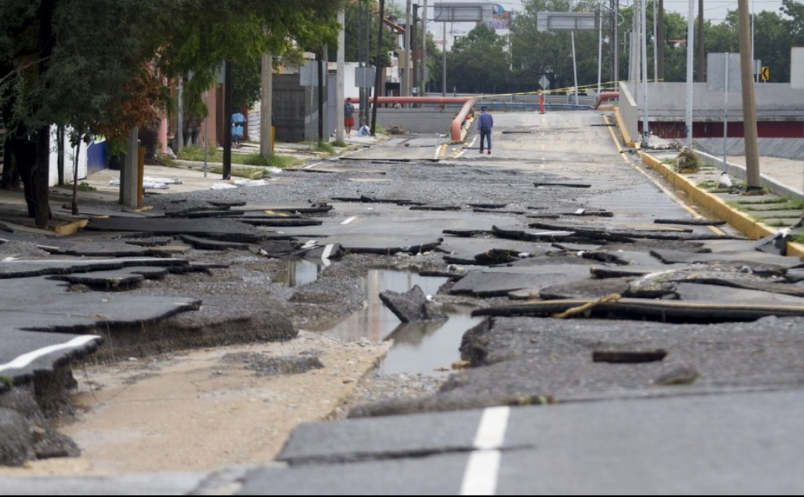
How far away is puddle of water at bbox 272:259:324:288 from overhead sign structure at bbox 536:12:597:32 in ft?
299

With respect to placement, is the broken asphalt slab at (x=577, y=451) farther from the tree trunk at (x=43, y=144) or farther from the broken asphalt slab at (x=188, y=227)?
the tree trunk at (x=43, y=144)

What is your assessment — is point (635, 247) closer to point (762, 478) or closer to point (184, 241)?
point (184, 241)

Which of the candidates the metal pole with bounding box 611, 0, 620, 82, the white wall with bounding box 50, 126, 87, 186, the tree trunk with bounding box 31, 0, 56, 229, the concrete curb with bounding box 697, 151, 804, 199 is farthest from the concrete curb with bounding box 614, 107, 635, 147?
the tree trunk with bounding box 31, 0, 56, 229

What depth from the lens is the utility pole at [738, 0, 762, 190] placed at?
23.6 m

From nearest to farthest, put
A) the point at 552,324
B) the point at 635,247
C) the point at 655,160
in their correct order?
the point at 552,324 → the point at 635,247 → the point at 655,160

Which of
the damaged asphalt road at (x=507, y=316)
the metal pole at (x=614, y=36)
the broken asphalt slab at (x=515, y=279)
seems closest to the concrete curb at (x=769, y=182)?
the damaged asphalt road at (x=507, y=316)

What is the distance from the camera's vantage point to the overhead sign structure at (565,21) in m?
103

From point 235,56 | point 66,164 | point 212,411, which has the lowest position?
point 212,411

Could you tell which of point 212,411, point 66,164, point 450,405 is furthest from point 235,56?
point 450,405

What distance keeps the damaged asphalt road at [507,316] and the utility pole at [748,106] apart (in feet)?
6.06

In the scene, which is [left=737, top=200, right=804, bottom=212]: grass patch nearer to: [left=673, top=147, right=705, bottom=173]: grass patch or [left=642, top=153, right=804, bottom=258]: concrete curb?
[left=642, top=153, right=804, bottom=258]: concrete curb

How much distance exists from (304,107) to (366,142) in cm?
430

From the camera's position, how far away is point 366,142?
52312 millimetres

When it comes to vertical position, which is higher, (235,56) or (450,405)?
(235,56)
